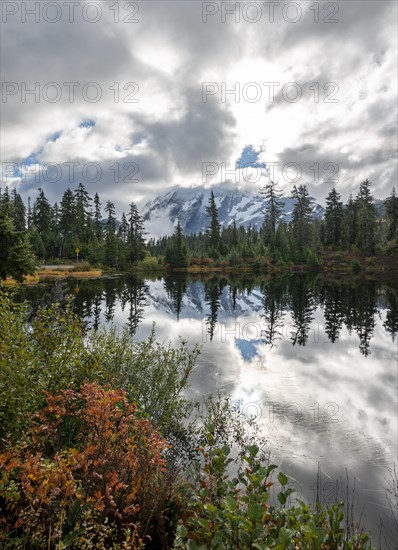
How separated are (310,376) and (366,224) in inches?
2566

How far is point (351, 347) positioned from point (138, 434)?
15.5m

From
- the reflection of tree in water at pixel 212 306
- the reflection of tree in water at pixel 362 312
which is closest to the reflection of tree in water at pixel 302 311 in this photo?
the reflection of tree in water at pixel 362 312

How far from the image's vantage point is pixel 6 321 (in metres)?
5.00

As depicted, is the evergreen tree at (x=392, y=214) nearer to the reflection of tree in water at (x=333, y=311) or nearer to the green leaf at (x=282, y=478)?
the reflection of tree in water at (x=333, y=311)

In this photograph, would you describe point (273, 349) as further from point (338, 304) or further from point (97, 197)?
point (97, 197)

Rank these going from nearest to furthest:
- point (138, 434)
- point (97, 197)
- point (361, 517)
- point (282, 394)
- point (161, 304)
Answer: point (138, 434)
point (361, 517)
point (282, 394)
point (161, 304)
point (97, 197)

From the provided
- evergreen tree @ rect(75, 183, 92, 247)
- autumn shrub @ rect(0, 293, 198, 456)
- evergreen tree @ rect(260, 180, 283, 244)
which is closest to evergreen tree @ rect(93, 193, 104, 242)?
evergreen tree @ rect(75, 183, 92, 247)

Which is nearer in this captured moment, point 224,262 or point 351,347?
point 351,347

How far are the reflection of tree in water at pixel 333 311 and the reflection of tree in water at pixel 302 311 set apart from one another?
107cm

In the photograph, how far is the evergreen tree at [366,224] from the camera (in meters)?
70.1

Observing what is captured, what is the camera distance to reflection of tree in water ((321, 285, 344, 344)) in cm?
2076

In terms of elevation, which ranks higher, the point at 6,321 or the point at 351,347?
the point at 6,321

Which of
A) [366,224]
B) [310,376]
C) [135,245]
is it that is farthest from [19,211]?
[310,376]

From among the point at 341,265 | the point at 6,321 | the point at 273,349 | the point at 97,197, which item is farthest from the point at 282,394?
the point at 97,197
